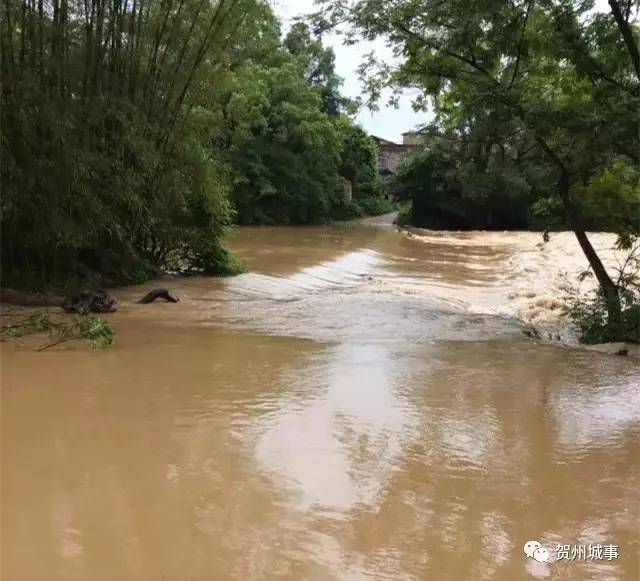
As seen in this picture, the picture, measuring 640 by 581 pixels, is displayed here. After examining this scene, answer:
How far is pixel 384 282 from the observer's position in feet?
45.5

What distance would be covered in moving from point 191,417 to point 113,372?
4.43ft

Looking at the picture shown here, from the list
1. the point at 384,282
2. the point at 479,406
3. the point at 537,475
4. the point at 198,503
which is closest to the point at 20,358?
the point at 198,503

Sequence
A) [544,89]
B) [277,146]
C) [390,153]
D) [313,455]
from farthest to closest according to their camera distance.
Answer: [390,153] → [277,146] → [544,89] → [313,455]

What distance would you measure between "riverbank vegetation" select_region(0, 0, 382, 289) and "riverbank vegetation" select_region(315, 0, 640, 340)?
1646 mm

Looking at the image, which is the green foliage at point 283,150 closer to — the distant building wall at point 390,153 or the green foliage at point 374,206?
the green foliage at point 374,206

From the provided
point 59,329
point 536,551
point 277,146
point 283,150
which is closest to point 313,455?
point 536,551

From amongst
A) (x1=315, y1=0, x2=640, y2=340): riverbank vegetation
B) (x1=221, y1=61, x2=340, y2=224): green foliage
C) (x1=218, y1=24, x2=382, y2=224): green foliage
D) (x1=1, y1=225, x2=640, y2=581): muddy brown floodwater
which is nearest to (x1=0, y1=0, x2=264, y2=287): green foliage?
(x1=1, y1=225, x2=640, y2=581): muddy brown floodwater

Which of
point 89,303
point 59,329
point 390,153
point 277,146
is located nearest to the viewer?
point 59,329

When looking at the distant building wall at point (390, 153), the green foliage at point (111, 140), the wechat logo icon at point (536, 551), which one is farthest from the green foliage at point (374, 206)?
the wechat logo icon at point (536, 551)

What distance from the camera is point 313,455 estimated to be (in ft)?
12.8

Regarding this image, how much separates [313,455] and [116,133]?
6.63 metres

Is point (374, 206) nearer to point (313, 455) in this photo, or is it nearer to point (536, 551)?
point (313, 455)

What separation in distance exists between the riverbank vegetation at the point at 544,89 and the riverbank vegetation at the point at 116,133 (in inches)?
64.8

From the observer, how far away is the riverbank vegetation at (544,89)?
8.14 meters
